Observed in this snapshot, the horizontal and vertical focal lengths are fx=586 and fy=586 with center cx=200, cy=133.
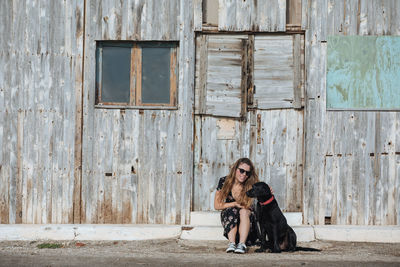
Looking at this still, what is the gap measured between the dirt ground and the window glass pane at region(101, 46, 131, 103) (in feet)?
7.10

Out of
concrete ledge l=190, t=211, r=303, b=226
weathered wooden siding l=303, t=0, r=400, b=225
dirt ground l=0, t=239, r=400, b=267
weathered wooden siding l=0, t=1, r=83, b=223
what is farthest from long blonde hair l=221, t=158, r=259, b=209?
weathered wooden siding l=0, t=1, r=83, b=223

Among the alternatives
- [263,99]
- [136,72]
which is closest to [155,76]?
[136,72]

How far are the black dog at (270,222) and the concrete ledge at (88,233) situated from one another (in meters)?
1.52

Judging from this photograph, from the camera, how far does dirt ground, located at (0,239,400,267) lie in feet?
21.5

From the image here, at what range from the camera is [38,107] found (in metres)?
8.62

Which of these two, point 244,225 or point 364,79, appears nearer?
point 244,225

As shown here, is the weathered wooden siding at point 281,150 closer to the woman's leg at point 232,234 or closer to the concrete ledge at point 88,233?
the woman's leg at point 232,234

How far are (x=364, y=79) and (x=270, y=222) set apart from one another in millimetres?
2814

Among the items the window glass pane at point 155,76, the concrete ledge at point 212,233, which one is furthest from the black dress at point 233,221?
the window glass pane at point 155,76

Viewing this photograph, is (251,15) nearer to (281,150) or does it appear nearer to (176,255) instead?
(281,150)

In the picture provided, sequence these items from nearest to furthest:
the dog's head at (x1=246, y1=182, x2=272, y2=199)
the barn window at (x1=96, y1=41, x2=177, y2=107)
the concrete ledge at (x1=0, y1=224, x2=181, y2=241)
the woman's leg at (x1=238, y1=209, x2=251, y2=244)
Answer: the dog's head at (x1=246, y1=182, x2=272, y2=199)
the woman's leg at (x1=238, y1=209, x2=251, y2=244)
the concrete ledge at (x1=0, y1=224, x2=181, y2=241)
the barn window at (x1=96, y1=41, x2=177, y2=107)

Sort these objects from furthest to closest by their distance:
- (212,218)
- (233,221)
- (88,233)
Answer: (212,218) < (88,233) < (233,221)

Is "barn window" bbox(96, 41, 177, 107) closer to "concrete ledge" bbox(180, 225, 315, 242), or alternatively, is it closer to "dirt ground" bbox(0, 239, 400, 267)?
"concrete ledge" bbox(180, 225, 315, 242)

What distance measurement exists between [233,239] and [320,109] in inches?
97.4
